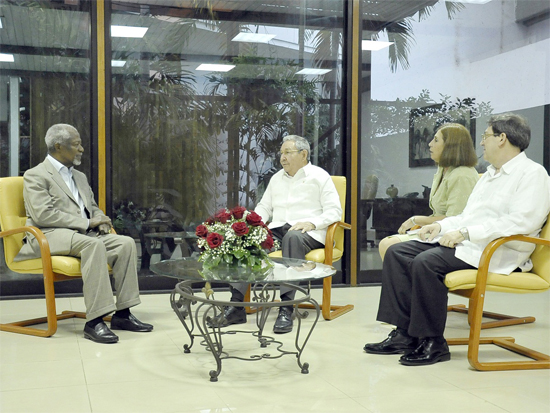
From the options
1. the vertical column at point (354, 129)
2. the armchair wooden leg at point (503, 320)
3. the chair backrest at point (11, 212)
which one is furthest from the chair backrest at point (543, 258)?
the chair backrest at point (11, 212)

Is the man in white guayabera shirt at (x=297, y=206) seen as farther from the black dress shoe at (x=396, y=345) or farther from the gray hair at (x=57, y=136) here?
the gray hair at (x=57, y=136)

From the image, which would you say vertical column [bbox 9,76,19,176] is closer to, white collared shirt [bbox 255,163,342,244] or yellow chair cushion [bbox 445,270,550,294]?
white collared shirt [bbox 255,163,342,244]

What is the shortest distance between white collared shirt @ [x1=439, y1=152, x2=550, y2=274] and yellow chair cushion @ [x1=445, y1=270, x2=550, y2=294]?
0.05 meters

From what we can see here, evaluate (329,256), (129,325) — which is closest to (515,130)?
(329,256)

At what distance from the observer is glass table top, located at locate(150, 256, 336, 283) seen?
273 cm

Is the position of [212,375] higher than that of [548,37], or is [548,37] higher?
[548,37]

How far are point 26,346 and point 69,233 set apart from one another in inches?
27.3

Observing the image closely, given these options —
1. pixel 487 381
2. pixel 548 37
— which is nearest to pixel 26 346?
pixel 487 381

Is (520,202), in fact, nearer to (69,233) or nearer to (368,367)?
(368,367)

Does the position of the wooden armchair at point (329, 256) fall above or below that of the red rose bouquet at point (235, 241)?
below

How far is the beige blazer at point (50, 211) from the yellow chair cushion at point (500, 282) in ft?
7.20

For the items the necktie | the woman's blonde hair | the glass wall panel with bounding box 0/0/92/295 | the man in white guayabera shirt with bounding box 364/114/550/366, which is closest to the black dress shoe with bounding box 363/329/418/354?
the man in white guayabera shirt with bounding box 364/114/550/366

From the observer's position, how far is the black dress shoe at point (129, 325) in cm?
363

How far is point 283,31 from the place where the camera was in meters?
5.34
